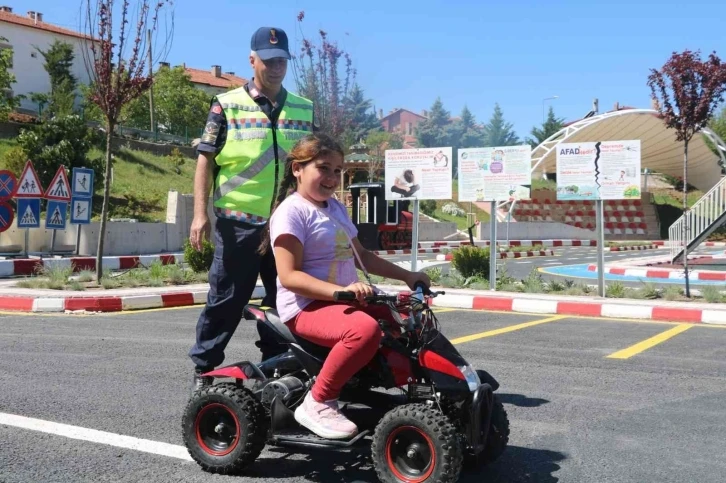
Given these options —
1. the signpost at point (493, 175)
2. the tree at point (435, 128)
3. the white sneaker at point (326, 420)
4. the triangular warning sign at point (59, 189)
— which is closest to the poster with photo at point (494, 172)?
the signpost at point (493, 175)

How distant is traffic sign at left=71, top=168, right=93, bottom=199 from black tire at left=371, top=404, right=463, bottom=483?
1373 centimetres

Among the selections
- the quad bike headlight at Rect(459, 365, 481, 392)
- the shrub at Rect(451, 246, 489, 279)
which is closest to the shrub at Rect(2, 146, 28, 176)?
the shrub at Rect(451, 246, 489, 279)

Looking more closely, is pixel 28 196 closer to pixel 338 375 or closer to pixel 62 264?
pixel 62 264

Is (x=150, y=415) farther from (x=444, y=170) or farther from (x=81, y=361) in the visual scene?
(x=444, y=170)

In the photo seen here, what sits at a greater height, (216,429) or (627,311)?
(627,311)

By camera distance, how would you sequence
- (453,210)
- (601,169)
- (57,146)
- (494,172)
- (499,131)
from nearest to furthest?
1. (601,169)
2. (494,172)
3. (57,146)
4. (453,210)
5. (499,131)

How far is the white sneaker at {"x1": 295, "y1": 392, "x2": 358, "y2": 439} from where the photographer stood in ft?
11.0

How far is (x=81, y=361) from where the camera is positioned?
6430mm

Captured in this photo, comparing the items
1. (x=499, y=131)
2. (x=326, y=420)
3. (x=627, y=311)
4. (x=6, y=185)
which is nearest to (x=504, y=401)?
(x=326, y=420)

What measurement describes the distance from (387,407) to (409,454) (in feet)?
1.01

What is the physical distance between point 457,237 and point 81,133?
17.8m

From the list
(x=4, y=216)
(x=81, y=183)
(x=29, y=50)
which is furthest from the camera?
(x=29, y=50)

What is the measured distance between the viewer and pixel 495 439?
3.53 metres

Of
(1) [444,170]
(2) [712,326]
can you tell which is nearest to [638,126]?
(1) [444,170]
